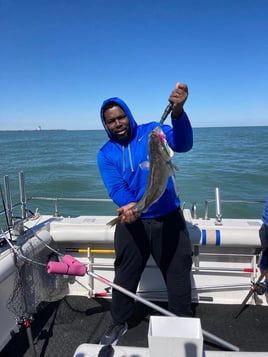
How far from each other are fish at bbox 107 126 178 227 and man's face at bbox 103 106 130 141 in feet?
1.30

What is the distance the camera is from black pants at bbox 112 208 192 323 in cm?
288

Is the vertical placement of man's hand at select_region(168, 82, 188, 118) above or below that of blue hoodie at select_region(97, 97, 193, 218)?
above

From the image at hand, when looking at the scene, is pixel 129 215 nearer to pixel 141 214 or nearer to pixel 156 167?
pixel 141 214

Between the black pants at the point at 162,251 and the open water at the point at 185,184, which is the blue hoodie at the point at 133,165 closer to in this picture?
the black pants at the point at 162,251

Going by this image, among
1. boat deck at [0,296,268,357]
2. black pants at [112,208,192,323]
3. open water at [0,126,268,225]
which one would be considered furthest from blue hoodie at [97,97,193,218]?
open water at [0,126,268,225]

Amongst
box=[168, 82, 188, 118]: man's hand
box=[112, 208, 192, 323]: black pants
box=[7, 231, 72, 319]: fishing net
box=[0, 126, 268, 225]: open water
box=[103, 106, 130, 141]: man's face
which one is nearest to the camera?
box=[168, 82, 188, 118]: man's hand

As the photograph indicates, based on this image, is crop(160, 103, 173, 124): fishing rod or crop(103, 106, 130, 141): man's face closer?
crop(160, 103, 173, 124): fishing rod

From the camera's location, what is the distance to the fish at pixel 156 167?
243 cm

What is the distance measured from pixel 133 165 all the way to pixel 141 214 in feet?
1.59

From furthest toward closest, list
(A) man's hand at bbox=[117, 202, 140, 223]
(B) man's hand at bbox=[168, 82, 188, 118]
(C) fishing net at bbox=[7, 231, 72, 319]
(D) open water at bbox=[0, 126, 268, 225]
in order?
(D) open water at bbox=[0, 126, 268, 225] → (C) fishing net at bbox=[7, 231, 72, 319] → (A) man's hand at bbox=[117, 202, 140, 223] → (B) man's hand at bbox=[168, 82, 188, 118]

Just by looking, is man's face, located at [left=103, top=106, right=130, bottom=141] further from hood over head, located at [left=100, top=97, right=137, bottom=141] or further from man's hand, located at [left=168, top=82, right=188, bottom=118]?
man's hand, located at [left=168, top=82, right=188, bottom=118]

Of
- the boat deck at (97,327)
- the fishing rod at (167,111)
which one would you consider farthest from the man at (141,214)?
the boat deck at (97,327)

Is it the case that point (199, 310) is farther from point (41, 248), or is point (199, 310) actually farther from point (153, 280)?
point (41, 248)

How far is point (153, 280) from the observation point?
3975 millimetres
